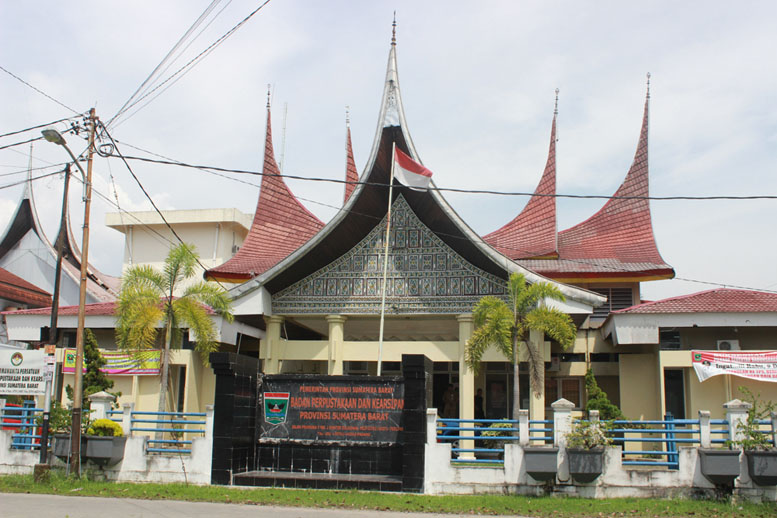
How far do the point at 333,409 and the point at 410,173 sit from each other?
778 cm

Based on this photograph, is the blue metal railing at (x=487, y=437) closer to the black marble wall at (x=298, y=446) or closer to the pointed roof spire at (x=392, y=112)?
the black marble wall at (x=298, y=446)

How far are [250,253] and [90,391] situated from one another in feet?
28.6

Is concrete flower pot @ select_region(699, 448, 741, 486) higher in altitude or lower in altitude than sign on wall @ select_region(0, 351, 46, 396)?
lower

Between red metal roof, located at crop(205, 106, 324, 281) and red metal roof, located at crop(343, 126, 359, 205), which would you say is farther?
red metal roof, located at crop(343, 126, 359, 205)

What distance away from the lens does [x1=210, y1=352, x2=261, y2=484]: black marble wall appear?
13.4 meters

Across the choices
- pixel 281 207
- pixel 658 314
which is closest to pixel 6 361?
pixel 281 207

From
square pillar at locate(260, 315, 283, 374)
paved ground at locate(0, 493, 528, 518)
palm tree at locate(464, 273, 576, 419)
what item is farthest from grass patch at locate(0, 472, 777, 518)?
square pillar at locate(260, 315, 283, 374)

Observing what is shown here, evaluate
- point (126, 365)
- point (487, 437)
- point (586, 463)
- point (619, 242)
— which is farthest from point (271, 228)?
point (586, 463)

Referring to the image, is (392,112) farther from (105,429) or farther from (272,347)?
(105,429)

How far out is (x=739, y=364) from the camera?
1884cm

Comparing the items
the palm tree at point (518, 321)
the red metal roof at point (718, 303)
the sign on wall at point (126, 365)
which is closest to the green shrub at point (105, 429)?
the sign on wall at point (126, 365)

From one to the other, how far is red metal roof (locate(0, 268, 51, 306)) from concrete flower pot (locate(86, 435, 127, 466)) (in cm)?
1764

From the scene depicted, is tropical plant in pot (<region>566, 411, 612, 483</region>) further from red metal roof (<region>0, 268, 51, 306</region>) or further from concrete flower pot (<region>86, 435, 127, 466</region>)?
red metal roof (<region>0, 268, 51, 306</region>)

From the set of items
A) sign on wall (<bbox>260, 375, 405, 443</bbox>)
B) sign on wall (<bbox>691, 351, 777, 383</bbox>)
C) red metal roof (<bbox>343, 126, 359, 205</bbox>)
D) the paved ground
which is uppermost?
red metal roof (<bbox>343, 126, 359, 205</bbox>)
